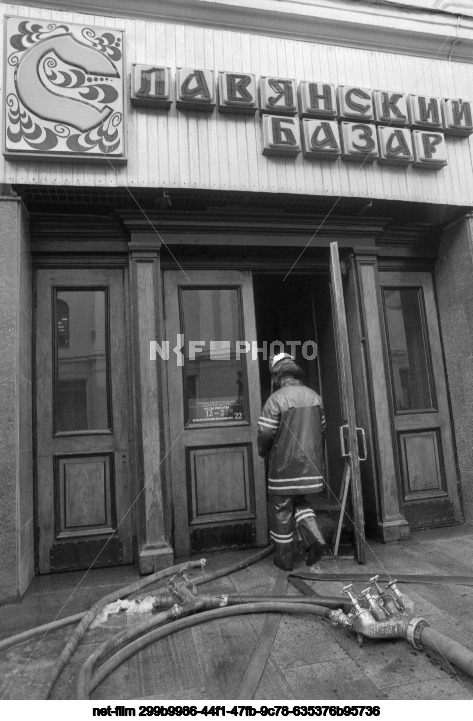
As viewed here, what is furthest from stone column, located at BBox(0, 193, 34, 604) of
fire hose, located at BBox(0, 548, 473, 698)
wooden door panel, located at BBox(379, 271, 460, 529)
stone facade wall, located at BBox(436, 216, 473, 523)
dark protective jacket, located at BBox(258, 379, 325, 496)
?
stone facade wall, located at BBox(436, 216, 473, 523)

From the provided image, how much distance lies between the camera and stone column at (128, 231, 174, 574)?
15.2ft

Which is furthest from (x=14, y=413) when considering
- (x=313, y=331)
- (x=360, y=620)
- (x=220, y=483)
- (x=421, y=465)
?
(x=421, y=465)

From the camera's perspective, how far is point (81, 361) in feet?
16.9

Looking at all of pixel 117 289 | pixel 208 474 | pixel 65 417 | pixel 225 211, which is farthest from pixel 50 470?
pixel 225 211

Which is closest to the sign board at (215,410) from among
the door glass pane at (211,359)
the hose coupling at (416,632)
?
the door glass pane at (211,359)

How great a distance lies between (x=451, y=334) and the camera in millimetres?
5910

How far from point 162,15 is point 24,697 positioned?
621 cm

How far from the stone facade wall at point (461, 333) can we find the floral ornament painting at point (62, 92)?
13.7 feet

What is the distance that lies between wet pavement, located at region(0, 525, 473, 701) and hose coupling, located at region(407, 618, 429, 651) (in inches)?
2.9

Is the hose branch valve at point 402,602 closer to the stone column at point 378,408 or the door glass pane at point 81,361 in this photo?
the stone column at point 378,408

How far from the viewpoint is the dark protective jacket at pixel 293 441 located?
4449 millimetres

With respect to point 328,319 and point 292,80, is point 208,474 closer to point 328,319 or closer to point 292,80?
point 328,319

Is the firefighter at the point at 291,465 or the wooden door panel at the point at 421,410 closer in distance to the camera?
the firefighter at the point at 291,465

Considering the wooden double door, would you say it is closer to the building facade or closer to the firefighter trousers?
the building facade
